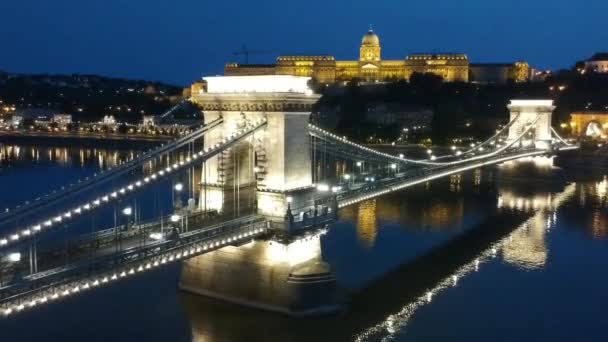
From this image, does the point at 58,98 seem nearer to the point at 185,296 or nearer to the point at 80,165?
the point at 80,165

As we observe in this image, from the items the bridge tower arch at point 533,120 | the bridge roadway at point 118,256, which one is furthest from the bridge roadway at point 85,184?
the bridge tower arch at point 533,120

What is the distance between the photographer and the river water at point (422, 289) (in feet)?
52.8

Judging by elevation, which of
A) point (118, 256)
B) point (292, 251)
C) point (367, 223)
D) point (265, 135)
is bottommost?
point (367, 223)

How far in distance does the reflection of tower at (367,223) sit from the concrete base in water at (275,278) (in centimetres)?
835

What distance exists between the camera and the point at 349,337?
16.1 meters

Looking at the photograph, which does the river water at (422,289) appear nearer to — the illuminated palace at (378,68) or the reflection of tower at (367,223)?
the reflection of tower at (367,223)

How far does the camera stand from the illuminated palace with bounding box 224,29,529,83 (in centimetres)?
9238

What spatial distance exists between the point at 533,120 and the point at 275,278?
→ 122 feet

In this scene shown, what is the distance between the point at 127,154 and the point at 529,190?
39.9m

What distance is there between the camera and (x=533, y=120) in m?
49.4

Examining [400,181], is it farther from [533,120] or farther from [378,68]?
[378,68]

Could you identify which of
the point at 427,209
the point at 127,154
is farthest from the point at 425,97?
the point at 427,209

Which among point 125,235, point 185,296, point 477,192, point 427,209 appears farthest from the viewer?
point 477,192

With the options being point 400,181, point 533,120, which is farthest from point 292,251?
point 533,120
